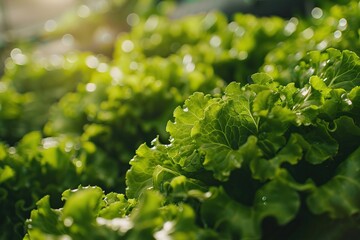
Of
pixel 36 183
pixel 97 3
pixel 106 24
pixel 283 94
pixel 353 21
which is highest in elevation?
pixel 97 3

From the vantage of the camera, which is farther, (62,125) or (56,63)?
(56,63)

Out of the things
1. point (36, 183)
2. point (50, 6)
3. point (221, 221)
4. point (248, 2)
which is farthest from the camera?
point (50, 6)

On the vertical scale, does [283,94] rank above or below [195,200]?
above

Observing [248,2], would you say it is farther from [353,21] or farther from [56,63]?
[353,21]

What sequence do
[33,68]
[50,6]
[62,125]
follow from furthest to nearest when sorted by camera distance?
[50,6] → [33,68] → [62,125]

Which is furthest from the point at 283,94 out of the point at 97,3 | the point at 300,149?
the point at 97,3

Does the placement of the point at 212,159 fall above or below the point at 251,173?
above

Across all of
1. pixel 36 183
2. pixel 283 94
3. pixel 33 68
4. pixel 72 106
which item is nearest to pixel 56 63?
pixel 33 68

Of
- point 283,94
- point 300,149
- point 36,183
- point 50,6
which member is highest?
point 50,6

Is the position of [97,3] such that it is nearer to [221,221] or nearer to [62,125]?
[62,125]
